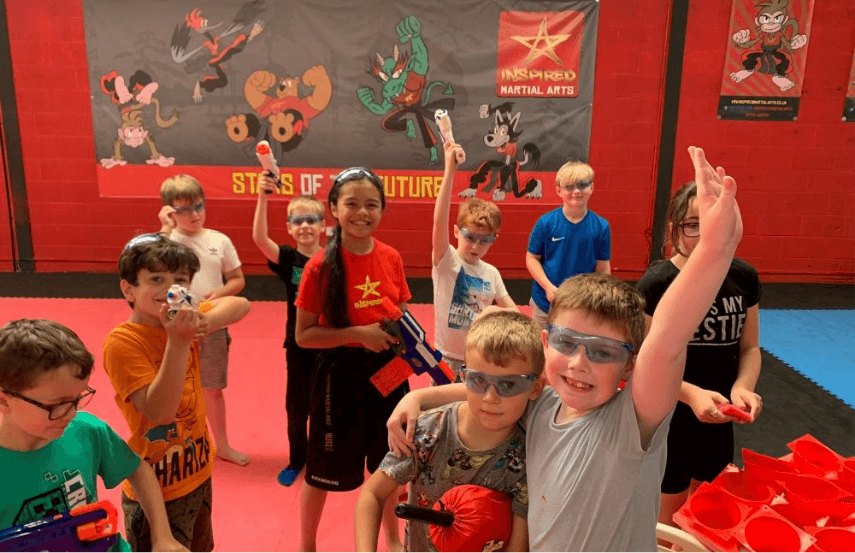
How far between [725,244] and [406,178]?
682 cm

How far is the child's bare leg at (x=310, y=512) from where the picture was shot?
276 centimetres

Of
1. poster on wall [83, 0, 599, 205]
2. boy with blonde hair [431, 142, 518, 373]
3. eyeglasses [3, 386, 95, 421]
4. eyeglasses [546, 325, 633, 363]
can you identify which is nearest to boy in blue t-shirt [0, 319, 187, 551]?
eyeglasses [3, 386, 95, 421]

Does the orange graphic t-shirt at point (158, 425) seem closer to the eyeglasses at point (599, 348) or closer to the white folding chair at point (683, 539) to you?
the eyeglasses at point (599, 348)

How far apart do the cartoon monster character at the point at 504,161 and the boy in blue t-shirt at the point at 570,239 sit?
12.1ft

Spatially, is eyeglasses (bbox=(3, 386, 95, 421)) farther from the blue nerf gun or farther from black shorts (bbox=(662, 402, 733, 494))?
black shorts (bbox=(662, 402, 733, 494))

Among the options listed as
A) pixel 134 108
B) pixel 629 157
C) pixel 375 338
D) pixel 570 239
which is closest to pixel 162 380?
pixel 375 338

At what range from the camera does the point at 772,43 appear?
7551 mm

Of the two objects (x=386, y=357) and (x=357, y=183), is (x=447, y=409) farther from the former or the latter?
(x=357, y=183)

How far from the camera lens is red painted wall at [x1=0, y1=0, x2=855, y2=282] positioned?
756 centimetres

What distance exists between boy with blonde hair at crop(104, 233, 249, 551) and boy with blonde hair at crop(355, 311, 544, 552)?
2.45ft

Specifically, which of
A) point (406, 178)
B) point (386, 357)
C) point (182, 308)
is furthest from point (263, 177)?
point (406, 178)

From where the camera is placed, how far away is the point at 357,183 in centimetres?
267

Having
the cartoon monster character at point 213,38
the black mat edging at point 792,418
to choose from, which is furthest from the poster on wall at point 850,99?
the cartoon monster character at point 213,38

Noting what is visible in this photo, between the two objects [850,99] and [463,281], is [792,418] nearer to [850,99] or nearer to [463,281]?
[463,281]
